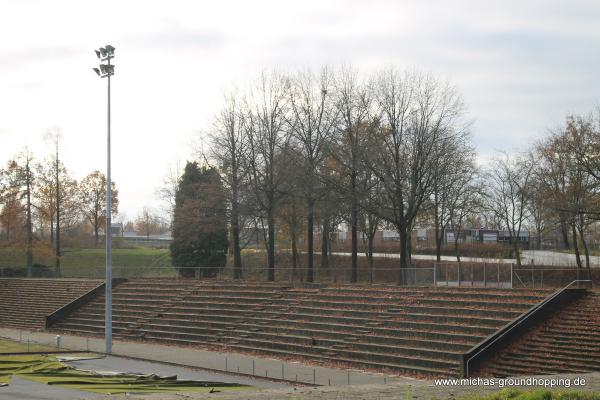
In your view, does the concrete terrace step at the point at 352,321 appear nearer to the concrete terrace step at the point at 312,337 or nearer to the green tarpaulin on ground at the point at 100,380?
the concrete terrace step at the point at 312,337

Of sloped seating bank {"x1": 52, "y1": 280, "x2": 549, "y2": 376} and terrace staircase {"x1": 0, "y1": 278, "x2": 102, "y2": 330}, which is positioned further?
terrace staircase {"x1": 0, "y1": 278, "x2": 102, "y2": 330}

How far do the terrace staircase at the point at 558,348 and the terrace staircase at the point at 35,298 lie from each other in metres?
31.1

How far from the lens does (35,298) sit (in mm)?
53094

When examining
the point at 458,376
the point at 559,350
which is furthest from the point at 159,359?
the point at 559,350

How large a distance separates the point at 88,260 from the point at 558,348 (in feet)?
204

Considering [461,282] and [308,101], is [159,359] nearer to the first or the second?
[461,282]

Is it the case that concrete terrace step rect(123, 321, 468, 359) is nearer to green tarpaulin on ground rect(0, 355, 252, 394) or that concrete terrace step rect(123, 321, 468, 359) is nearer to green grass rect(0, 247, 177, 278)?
green tarpaulin on ground rect(0, 355, 252, 394)

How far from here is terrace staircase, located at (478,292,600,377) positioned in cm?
2359

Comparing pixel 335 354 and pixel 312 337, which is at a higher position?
pixel 312 337

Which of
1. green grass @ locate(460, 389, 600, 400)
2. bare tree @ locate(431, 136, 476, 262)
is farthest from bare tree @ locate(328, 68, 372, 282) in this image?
green grass @ locate(460, 389, 600, 400)

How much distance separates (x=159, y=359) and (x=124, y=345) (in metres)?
6.62

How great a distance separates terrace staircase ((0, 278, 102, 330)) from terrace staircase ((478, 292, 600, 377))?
102ft

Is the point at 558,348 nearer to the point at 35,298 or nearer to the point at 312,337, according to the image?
the point at 312,337

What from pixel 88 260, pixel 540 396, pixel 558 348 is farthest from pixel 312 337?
pixel 88 260
